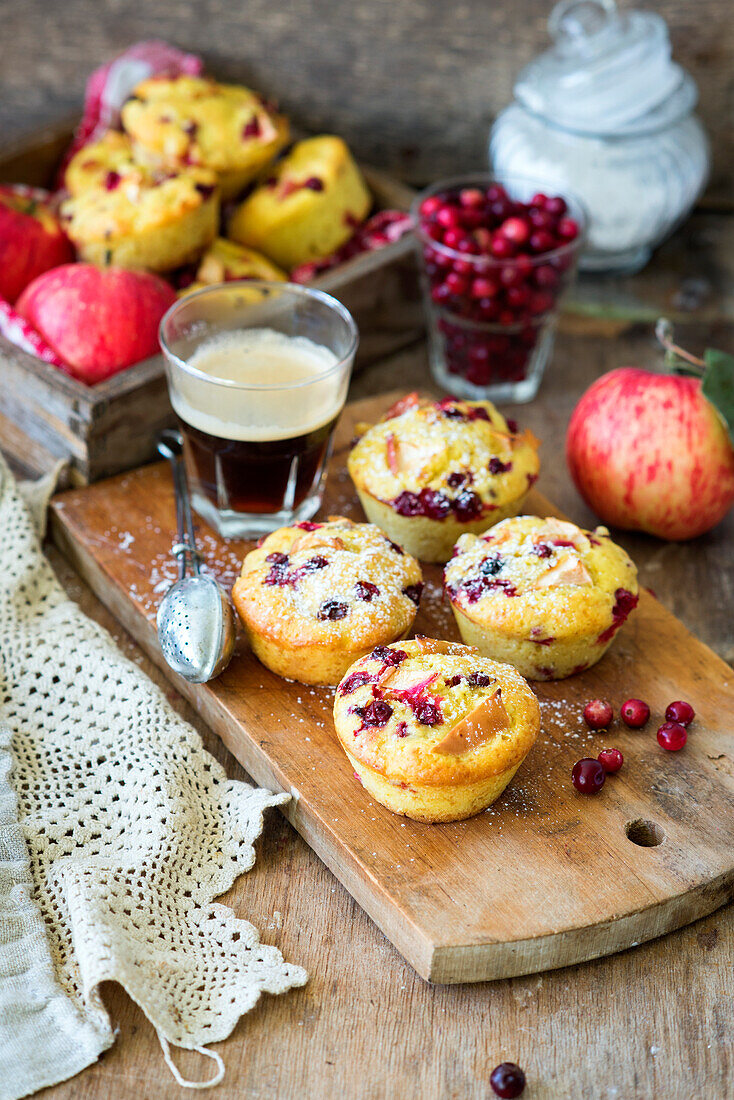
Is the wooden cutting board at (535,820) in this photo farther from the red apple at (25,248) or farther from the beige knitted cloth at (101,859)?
the red apple at (25,248)

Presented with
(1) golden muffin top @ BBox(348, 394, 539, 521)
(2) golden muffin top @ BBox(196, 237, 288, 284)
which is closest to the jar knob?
(2) golden muffin top @ BBox(196, 237, 288, 284)

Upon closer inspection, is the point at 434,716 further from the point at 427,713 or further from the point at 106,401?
the point at 106,401

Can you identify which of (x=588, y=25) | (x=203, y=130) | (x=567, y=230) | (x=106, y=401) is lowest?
(x=106, y=401)

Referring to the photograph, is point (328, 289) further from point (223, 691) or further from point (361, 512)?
point (223, 691)

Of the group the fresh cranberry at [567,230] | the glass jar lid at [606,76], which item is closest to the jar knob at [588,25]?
the glass jar lid at [606,76]

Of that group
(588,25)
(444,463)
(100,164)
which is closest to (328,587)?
(444,463)

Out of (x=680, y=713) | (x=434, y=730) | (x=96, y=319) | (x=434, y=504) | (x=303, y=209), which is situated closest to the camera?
(x=434, y=730)
